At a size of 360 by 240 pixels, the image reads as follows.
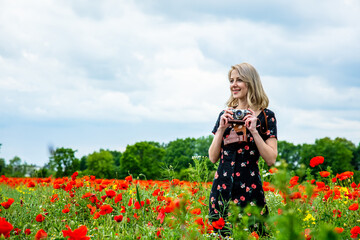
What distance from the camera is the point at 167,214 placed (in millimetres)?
3385

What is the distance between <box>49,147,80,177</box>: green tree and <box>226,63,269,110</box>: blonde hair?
12.1m

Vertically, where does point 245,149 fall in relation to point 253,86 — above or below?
below

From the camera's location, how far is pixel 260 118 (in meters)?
3.76

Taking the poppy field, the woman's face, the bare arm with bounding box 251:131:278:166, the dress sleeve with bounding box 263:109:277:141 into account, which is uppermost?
the woman's face

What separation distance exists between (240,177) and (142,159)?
2536 cm

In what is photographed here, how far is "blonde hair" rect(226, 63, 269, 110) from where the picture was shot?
3.73 metres

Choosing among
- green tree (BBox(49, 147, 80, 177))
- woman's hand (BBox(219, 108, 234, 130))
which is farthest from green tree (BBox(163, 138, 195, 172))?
woman's hand (BBox(219, 108, 234, 130))

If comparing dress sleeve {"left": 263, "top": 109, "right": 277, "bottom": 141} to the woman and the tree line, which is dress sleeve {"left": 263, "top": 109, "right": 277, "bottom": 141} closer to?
the woman

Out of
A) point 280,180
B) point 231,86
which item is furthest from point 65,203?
point 280,180

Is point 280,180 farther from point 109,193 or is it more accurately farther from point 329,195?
point 329,195

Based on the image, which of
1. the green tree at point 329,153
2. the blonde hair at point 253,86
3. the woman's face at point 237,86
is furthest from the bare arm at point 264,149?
the green tree at point 329,153

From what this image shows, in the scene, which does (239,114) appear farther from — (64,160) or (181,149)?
(181,149)

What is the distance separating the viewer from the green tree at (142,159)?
27.3 metres

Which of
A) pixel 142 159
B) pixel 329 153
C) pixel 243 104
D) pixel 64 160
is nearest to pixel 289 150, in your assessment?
pixel 329 153
